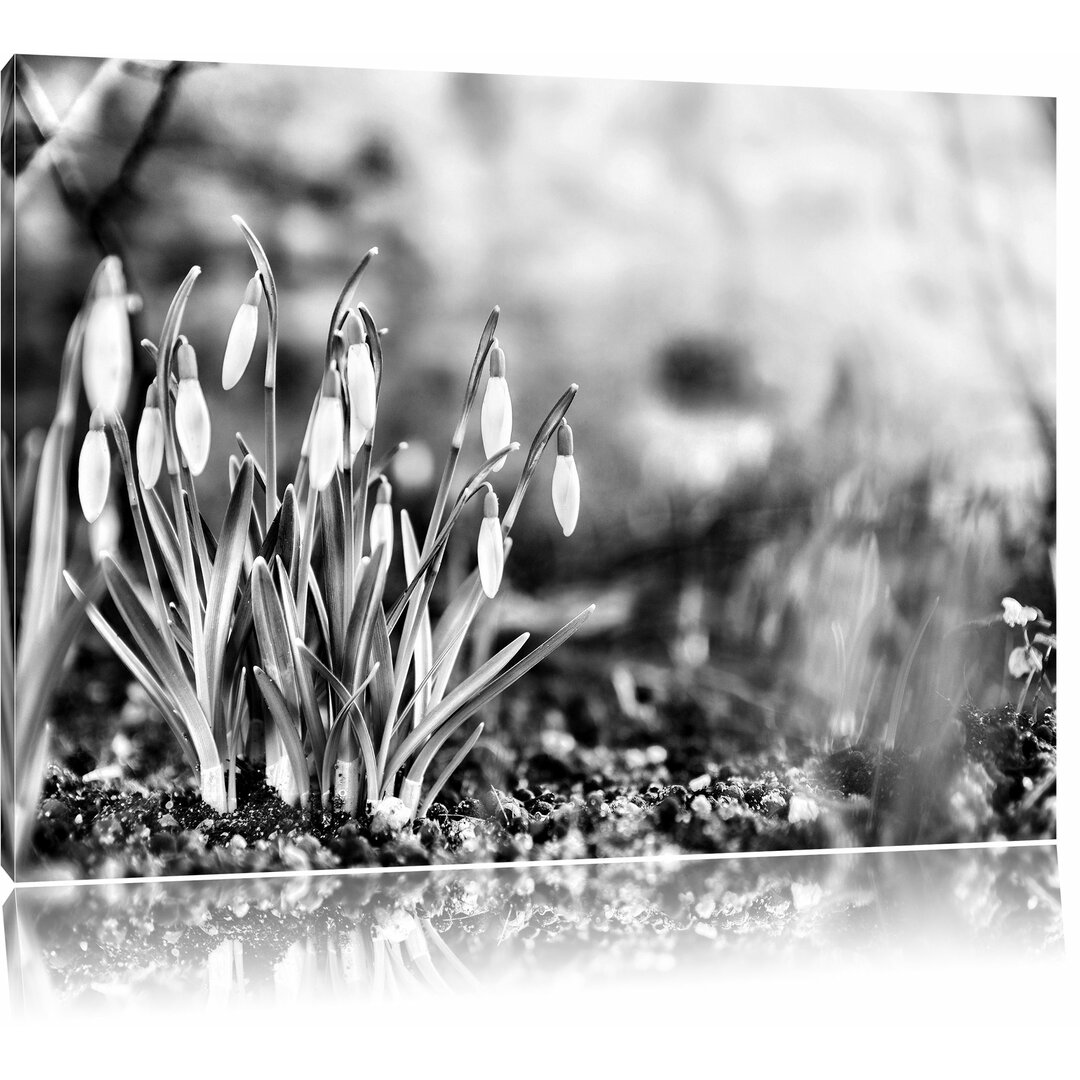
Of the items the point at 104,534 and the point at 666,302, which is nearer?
the point at 104,534

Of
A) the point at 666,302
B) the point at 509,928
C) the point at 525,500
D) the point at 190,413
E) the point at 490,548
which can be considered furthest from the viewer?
the point at 666,302

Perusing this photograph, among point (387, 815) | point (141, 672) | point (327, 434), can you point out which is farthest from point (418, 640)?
point (141, 672)

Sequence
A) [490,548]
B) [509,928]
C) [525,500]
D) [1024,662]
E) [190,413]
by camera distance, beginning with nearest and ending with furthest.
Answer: [509,928] < [190,413] < [490,548] < [525,500] < [1024,662]

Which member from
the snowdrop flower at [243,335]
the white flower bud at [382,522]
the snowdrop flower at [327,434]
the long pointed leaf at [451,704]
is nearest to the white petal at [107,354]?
the snowdrop flower at [243,335]

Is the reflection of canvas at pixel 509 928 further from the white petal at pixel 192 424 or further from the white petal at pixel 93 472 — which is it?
the white petal at pixel 192 424

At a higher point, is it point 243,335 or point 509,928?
point 243,335

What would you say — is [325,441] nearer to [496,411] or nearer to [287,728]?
[496,411]
